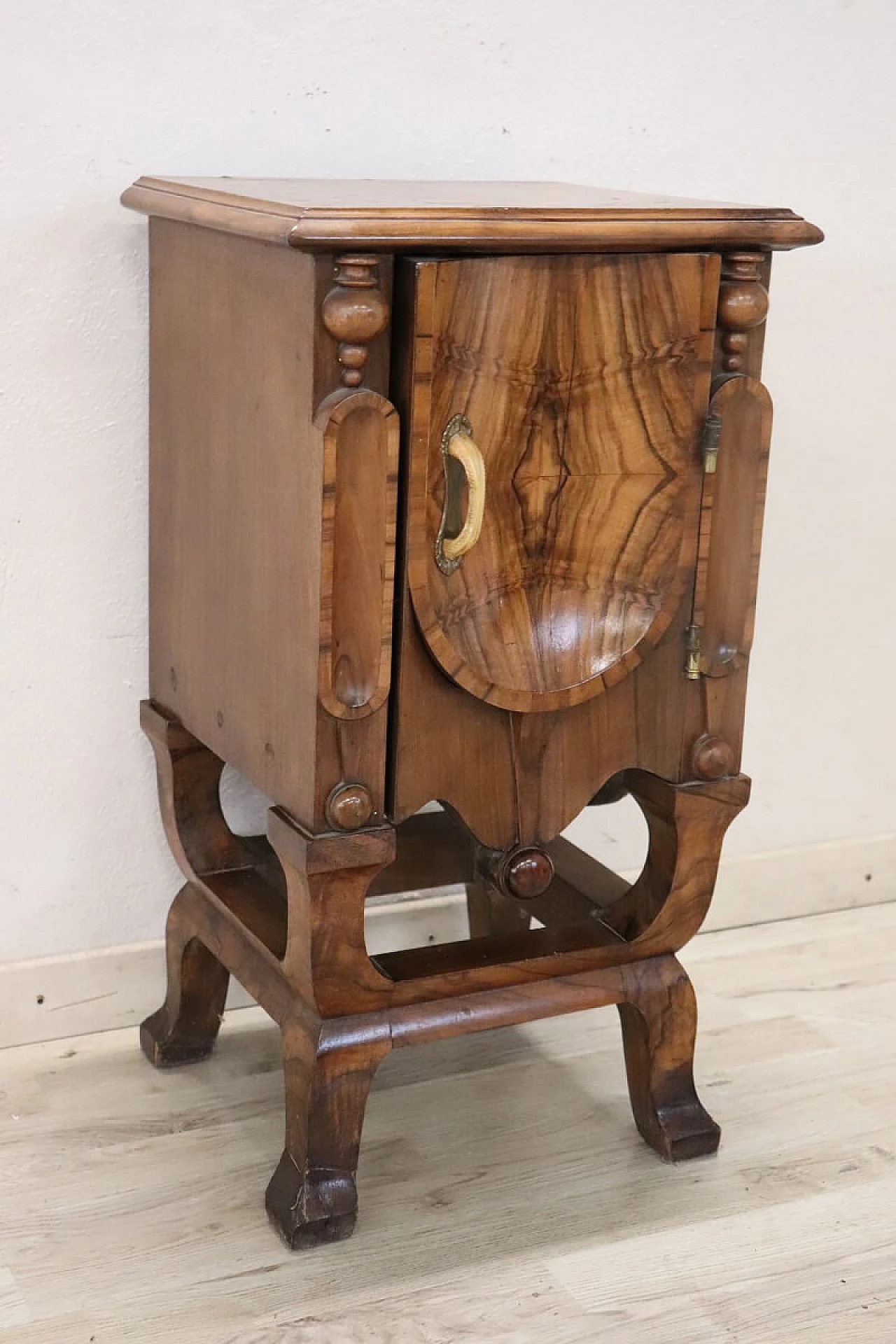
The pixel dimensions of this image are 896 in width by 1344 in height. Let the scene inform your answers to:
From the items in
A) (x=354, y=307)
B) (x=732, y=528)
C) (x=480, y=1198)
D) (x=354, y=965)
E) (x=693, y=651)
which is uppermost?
(x=354, y=307)

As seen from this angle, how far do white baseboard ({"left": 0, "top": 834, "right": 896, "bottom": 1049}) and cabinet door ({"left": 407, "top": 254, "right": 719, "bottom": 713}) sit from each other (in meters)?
0.62

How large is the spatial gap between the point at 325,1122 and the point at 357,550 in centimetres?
50

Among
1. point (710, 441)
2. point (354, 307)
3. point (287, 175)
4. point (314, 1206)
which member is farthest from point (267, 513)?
point (314, 1206)

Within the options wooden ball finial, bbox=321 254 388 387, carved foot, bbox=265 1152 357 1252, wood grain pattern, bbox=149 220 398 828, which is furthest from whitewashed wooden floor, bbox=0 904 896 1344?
wooden ball finial, bbox=321 254 388 387

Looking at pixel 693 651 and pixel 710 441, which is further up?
pixel 710 441

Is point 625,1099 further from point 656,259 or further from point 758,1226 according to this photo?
point 656,259

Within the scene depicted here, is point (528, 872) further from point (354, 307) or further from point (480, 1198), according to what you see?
point (354, 307)

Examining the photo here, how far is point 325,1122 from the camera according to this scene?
1364 millimetres

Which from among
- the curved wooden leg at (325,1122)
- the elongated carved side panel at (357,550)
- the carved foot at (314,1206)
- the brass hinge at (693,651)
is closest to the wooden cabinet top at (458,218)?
the elongated carved side panel at (357,550)

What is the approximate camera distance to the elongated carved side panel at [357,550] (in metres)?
1.19

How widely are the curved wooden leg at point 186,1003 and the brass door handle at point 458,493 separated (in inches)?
22.5

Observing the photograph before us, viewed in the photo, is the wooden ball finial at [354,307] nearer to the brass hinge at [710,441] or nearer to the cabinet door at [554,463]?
the cabinet door at [554,463]

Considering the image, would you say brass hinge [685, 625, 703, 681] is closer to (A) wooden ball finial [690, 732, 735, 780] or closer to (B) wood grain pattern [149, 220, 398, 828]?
(A) wooden ball finial [690, 732, 735, 780]

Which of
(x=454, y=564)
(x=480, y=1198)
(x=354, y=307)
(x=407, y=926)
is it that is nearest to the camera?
(x=354, y=307)
